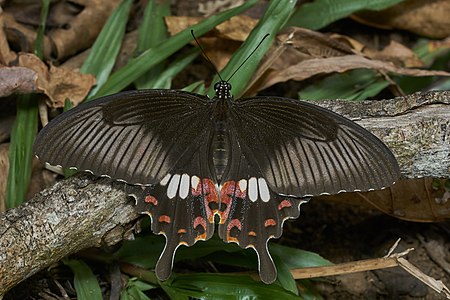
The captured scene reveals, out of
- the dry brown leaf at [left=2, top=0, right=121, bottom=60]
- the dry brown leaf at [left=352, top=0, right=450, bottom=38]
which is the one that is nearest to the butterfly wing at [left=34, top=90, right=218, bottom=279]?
the dry brown leaf at [left=2, top=0, right=121, bottom=60]

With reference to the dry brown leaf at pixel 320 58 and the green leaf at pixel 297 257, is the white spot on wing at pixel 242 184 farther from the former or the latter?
the dry brown leaf at pixel 320 58

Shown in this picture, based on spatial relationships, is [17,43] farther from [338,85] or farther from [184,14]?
[338,85]

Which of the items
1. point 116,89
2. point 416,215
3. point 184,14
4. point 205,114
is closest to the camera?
point 205,114

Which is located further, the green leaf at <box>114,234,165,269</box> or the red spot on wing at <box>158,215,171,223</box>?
the green leaf at <box>114,234,165,269</box>

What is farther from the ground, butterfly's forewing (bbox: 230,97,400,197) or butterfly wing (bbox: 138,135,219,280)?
butterfly's forewing (bbox: 230,97,400,197)


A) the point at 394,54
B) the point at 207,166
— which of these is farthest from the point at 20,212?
the point at 394,54

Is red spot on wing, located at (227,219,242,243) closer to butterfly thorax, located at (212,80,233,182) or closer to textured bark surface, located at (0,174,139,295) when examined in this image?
butterfly thorax, located at (212,80,233,182)

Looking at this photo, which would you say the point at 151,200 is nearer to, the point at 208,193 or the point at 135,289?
the point at 208,193
